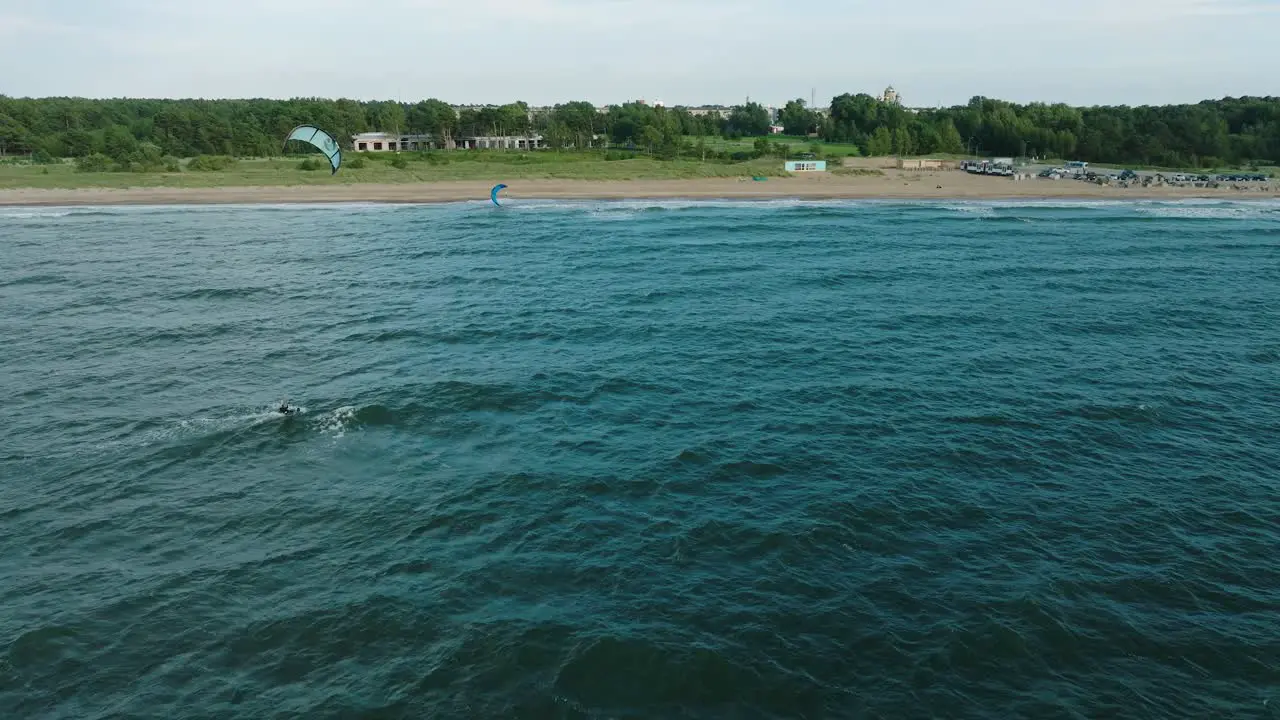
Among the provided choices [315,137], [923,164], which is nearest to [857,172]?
[923,164]

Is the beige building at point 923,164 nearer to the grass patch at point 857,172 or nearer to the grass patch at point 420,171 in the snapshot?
the grass patch at point 857,172

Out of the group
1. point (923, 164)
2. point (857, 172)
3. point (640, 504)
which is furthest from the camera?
point (923, 164)

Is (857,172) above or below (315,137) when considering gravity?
below

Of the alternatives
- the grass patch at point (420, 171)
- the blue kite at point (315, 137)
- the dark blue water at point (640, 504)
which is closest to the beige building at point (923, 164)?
the grass patch at point (420, 171)

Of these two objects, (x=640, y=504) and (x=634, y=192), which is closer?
(x=640, y=504)

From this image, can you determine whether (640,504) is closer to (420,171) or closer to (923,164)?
(420,171)

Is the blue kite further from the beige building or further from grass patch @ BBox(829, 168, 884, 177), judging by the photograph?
the beige building
